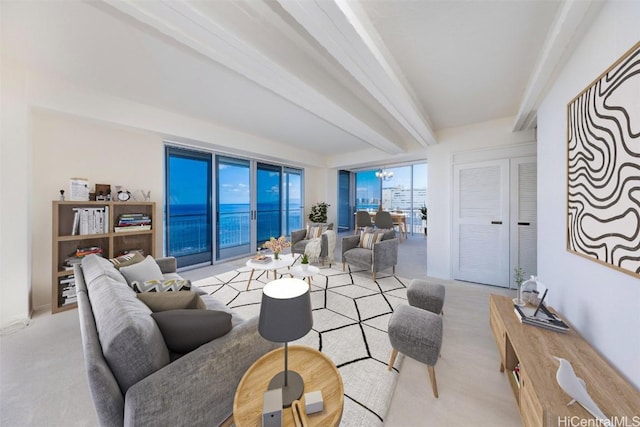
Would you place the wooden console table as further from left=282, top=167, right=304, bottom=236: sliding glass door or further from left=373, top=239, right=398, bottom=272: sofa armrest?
left=282, top=167, right=304, bottom=236: sliding glass door

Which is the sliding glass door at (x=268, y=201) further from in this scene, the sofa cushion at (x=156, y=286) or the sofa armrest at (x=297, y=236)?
the sofa cushion at (x=156, y=286)

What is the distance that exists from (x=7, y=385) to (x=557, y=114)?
4.58 meters

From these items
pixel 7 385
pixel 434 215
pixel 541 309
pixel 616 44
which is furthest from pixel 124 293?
pixel 434 215

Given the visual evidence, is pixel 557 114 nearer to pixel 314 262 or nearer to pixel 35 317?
pixel 314 262

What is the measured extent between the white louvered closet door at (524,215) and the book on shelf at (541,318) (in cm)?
195

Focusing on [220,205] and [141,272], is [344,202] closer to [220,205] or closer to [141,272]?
[220,205]

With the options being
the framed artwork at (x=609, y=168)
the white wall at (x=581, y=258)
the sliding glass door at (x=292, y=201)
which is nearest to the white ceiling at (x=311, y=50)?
the white wall at (x=581, y=258)

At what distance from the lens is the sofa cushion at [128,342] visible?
2.88ft

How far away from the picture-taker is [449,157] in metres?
3.57

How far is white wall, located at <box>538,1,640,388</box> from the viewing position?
98 centimetres

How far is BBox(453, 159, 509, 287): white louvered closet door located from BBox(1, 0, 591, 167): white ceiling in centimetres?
76

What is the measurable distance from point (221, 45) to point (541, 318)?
2.86m

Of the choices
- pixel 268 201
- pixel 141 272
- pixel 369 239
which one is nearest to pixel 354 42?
pixel 141 272

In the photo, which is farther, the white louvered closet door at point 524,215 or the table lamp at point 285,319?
the white louvered closet door at point 524,215
